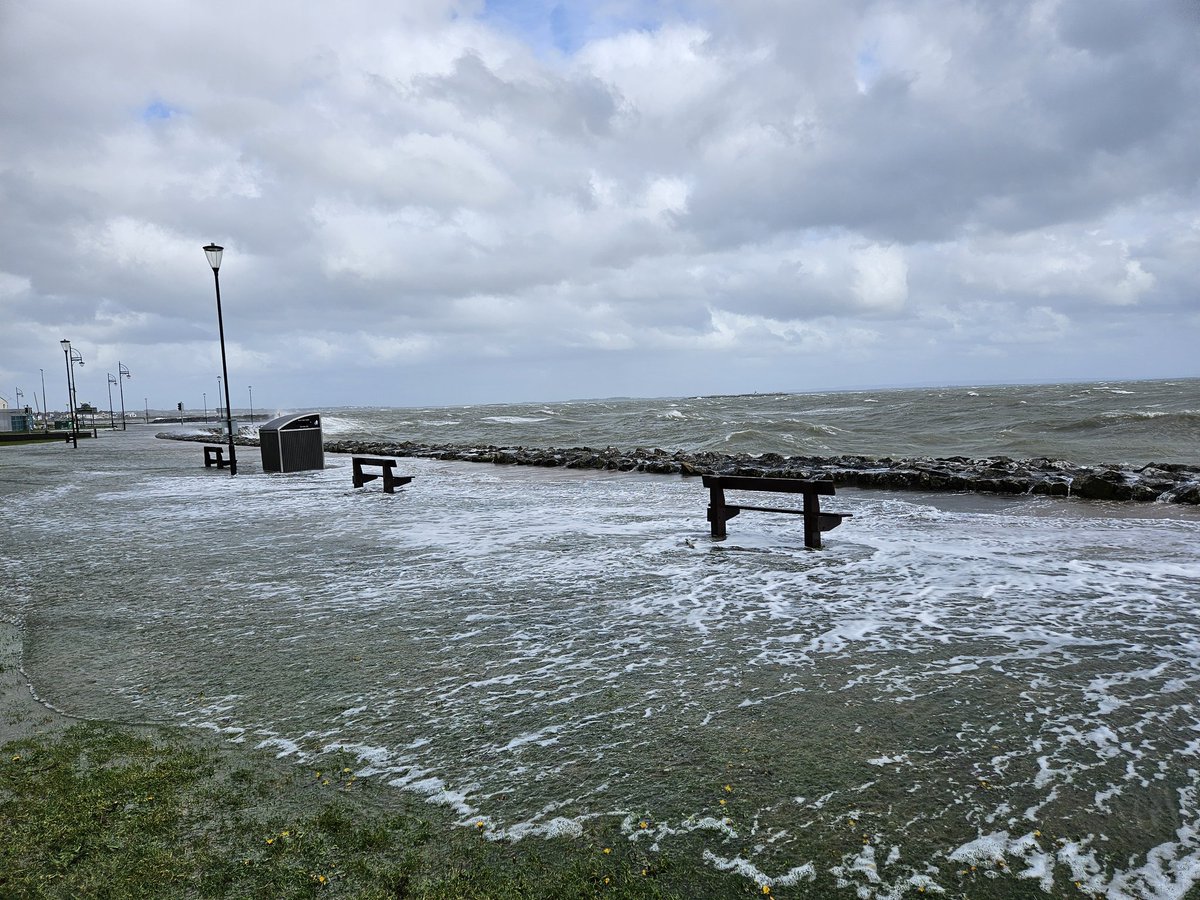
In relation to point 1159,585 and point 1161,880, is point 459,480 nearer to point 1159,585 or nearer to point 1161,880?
point 1159,585

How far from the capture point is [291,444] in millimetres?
19016

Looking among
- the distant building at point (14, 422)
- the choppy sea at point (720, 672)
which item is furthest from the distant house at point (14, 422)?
the choppy sea at point (720, 672)

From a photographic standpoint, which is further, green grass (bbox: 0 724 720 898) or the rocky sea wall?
the rocky sea wall

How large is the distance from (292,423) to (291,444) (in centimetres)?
71

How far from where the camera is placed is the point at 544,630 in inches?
209

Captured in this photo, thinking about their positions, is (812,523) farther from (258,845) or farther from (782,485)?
(258,845)

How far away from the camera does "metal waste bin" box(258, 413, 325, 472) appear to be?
18.8m

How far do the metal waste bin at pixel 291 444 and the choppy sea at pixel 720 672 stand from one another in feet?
29.7

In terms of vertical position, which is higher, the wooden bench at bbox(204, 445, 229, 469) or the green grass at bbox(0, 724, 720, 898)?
the wooden bench at bbox(204, 445, 229, 469)

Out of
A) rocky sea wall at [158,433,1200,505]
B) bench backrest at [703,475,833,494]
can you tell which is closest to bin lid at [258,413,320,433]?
rocky sea wall at [158,433,1200,505]

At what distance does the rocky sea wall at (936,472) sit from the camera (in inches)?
455

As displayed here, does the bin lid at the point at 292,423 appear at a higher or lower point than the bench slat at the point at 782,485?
higher

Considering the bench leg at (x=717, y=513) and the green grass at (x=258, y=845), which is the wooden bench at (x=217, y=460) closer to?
the bench leg at (x=717, y=513)

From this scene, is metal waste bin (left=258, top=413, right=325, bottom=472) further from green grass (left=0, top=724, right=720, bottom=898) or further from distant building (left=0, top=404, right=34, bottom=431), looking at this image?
distant building (left=0, top=404, right=34, bottom=431)
